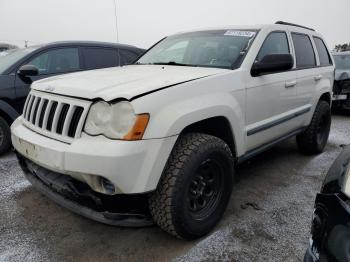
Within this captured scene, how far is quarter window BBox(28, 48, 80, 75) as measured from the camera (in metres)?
4.83

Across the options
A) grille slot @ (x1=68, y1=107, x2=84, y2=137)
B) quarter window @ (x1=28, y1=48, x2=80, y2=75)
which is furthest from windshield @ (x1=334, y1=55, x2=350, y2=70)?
grille slot @ (x1=68, y1=107, x2=84, y2=137)

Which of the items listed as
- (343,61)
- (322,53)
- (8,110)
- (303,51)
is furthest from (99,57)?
(343,61)

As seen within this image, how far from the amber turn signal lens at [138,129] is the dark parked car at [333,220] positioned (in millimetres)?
1056

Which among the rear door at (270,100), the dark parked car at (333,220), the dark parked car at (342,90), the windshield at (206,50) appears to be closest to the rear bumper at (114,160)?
the dark parked car at (333,220)

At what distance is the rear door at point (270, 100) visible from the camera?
3.03 m

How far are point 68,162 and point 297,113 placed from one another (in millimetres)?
2755

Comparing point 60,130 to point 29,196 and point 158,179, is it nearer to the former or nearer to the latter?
point 158,179

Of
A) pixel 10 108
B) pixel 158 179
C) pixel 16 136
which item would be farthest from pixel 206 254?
pixel 10 108

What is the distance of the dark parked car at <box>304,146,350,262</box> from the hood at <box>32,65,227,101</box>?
1.20m

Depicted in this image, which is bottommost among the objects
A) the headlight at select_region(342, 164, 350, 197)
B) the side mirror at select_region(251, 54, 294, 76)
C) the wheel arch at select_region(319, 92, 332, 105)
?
the wheel arch at select_region(319, 92, 332, 105)

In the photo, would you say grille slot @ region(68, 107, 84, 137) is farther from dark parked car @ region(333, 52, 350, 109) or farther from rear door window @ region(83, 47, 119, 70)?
dark parked car @ region(333, 52, 350, 109)

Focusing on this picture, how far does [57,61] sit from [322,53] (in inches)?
149

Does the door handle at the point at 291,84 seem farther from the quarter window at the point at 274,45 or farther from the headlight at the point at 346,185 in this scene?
the headlight at the point at 346,185

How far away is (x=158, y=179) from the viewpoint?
2182 millimetres
